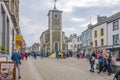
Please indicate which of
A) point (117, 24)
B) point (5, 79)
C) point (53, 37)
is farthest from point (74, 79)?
point (53, 37)

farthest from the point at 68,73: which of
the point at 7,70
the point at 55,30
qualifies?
the point at 55,30

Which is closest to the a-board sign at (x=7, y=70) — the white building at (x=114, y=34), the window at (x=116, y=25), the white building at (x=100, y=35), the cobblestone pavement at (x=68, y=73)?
the cobblestone pavement at (x=68, y=73)

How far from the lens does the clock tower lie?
116 m

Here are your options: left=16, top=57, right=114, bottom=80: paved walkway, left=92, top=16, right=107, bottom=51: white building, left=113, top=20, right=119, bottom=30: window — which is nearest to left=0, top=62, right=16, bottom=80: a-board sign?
left=16, top=57, right=114, bottom=80: paved walkway

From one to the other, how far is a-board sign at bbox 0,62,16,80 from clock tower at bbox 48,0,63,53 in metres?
102

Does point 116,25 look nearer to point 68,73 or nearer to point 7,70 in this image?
point 68,73

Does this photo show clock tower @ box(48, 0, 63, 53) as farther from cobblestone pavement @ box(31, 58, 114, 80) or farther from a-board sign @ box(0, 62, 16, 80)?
a-board sign @ box(0, 62, 16, 80)

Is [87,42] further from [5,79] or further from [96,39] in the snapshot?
[5,79]

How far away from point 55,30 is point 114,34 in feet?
197

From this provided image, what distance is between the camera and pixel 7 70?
501 inches

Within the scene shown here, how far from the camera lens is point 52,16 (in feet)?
385

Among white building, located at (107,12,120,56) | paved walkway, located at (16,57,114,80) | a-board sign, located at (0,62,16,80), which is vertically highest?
white building, located at (107,12,120,56)

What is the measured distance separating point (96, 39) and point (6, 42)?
36.5 meters

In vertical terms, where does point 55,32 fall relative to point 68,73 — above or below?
above
